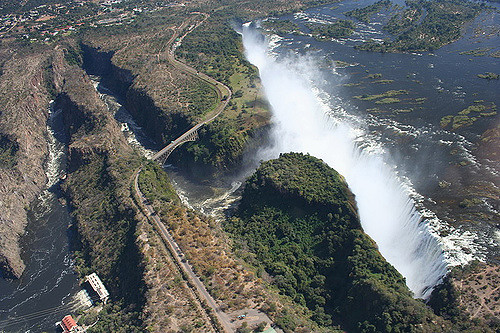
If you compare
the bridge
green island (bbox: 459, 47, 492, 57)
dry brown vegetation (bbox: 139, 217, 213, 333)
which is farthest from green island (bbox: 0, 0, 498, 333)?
green island (bbox: 459, 47, 492, 57)

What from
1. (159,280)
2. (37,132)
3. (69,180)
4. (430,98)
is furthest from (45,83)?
(430,98)

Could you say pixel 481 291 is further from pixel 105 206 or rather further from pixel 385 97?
pixel 385 97

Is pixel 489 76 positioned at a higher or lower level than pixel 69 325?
lower

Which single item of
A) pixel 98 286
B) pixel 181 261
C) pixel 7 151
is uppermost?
pixel 7 151

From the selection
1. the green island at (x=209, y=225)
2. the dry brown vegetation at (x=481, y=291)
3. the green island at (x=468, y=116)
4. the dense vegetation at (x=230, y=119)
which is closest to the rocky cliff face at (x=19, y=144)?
the green island at (x=209, y=225)

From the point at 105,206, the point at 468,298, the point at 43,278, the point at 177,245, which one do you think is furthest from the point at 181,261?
the point at 468,298

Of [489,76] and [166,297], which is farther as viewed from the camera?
[489,76]

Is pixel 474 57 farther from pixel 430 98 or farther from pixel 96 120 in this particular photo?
pixel 96 120

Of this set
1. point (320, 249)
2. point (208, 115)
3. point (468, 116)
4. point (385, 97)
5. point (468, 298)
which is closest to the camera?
point (468, 298)

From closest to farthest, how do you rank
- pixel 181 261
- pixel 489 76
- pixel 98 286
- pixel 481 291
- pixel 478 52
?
pixel 481 291, pixel 181 261, pixel 98 286, pixel 489 76, pixel 478 52
